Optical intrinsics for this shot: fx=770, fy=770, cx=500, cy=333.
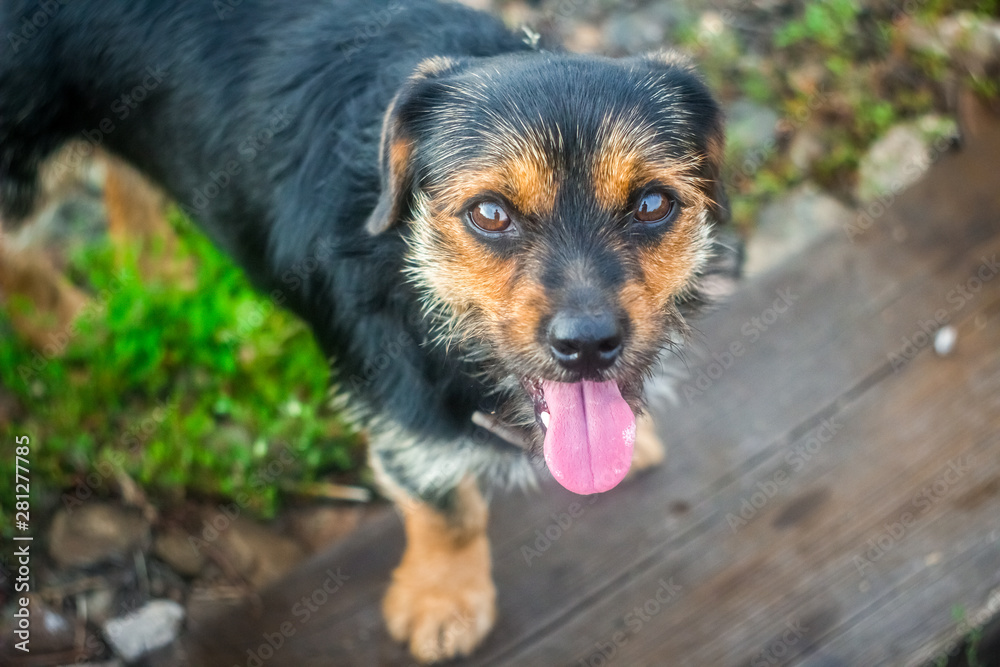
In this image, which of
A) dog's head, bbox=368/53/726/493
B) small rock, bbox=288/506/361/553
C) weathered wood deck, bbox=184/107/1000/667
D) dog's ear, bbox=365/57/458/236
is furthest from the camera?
small rock, bbox=288/506/361/553

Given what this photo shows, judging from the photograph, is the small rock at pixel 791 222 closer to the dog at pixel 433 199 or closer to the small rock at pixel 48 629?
the dog at pixel 433 199

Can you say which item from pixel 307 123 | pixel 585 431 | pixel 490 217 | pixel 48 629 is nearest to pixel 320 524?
pixel 48 629

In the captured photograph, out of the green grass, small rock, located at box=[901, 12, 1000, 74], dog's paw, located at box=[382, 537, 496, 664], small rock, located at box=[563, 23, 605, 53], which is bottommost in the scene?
dog's paw, located at box=[382, 537, 496, 664]

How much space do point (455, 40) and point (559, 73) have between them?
2.19ft

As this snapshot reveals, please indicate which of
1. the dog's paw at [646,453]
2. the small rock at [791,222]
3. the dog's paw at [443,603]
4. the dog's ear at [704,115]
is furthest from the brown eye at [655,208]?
the small rock at [791,222]

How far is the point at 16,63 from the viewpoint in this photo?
3027 millimetres

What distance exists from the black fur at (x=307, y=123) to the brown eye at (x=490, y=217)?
19cm

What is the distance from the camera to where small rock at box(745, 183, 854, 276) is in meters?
4.07

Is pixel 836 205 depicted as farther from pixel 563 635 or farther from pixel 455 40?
pixel 563 635

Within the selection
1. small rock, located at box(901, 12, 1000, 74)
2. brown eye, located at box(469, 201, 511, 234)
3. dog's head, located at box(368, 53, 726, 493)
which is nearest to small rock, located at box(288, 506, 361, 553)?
dog's head, located at box(368, 53, 726, 493)

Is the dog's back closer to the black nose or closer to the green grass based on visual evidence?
the green grass

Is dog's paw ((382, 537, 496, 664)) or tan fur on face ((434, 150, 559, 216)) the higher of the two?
tan fur on face ((434, 150, 559, 216))

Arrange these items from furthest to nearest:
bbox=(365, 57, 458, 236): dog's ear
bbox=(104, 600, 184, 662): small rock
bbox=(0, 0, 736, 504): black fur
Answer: bbox=(104, 600, 184, 662): small rock < bbox=(0, 0, 736, 504): black fur < bbox=(365, 57, 458, 236): dog's ear

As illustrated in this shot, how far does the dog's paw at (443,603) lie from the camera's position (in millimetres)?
2906
